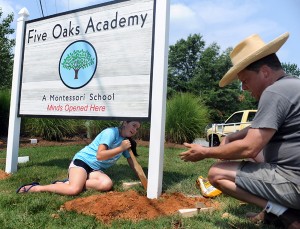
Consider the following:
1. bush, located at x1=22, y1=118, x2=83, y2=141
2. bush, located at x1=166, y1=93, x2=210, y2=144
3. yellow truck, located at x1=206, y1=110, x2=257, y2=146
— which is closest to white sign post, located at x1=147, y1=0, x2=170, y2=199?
bush, located at x1=166, y1=93, x2=210, y2=144

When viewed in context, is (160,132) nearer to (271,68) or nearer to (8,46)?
(271,68)

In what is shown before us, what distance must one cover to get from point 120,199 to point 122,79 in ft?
5.42

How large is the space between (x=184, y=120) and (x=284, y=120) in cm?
989

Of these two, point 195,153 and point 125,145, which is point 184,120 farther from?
point 195,153

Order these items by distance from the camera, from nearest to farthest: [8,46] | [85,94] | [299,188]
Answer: [299,188]
[85,94]
[8,46]

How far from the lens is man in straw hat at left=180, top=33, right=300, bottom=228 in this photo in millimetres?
2369

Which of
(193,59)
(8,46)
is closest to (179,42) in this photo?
(193,59)

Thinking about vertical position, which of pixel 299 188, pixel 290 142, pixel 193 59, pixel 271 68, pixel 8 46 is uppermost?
pixel 193 59

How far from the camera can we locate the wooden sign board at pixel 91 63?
13.9 ft

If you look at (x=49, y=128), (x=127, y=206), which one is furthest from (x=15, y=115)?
(x=49, y=128)

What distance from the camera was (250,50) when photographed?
8.77 feet

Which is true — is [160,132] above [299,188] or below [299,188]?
above

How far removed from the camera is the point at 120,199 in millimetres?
3453

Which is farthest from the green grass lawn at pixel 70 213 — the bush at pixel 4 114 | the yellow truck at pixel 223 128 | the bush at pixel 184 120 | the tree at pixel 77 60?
the bush at pixel 4 114
